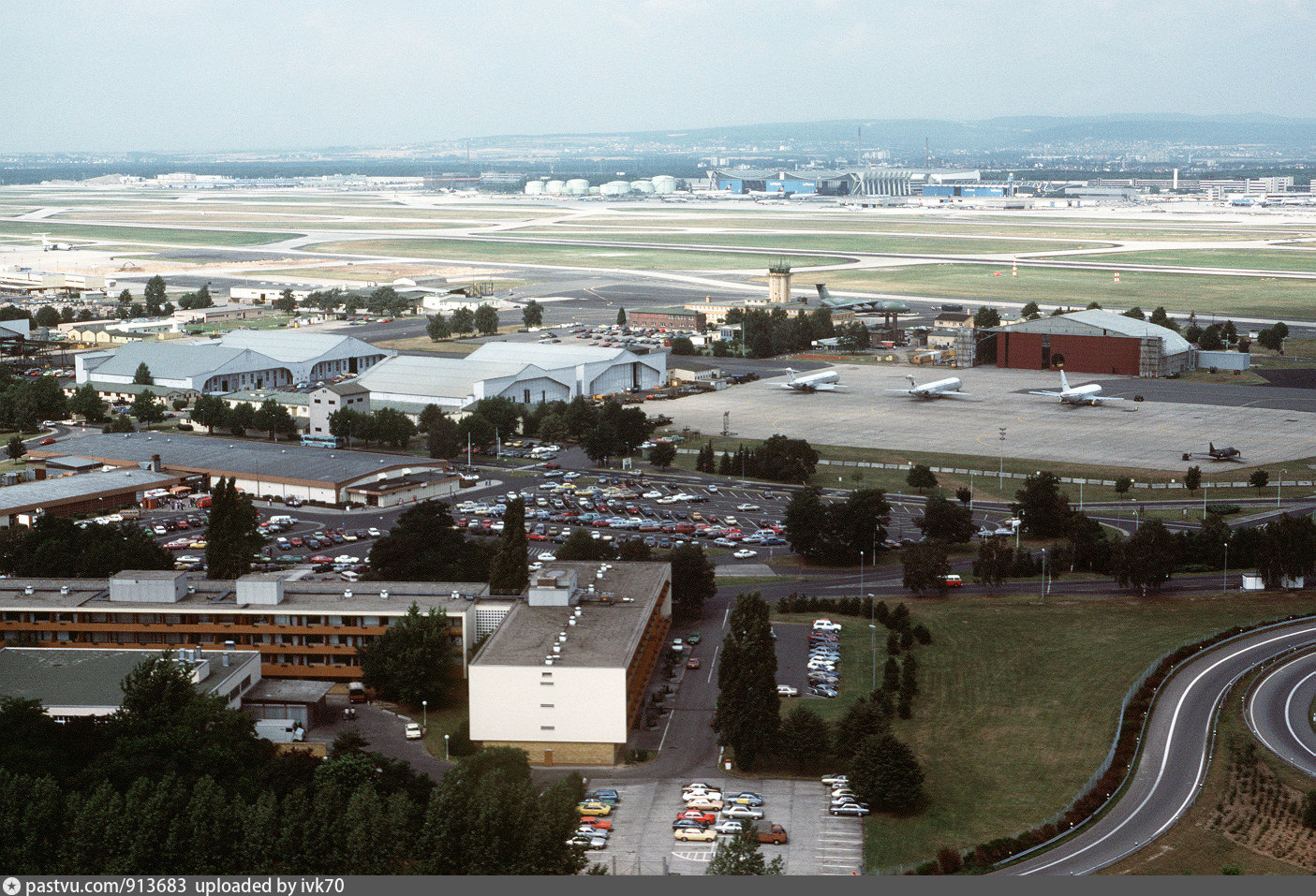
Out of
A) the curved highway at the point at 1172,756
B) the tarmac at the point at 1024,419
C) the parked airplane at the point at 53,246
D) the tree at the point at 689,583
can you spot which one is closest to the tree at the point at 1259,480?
the tarmac at the point at 1024,419

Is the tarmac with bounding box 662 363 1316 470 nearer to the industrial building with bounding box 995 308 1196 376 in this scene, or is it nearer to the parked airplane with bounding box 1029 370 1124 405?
the parked airplane with bounding box 1029 370 1124 405

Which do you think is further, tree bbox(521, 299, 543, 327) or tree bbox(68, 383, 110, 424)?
tree bbox(521, 299, 543, 327)

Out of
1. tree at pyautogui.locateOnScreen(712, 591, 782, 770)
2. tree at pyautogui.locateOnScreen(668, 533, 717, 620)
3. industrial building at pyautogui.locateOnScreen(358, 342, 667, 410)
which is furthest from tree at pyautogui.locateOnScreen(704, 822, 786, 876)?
industrial building at pyautogui.locateOnScreen(358, 342, 667, 410)

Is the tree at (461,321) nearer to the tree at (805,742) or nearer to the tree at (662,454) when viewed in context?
the tree at (662,454)

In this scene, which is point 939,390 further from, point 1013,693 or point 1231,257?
point 1231,257

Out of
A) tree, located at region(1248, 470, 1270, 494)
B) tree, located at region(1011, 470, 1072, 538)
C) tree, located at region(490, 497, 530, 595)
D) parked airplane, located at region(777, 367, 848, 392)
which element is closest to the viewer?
tree, located at region(490, 497, 530, 595)

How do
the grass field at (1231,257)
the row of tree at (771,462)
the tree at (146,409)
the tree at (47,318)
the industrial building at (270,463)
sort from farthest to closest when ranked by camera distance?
the grass field at (1231,257) < the tree at (47,318) < the tree at (146,409) < the row of tree at (771,462) < the industrial building at (270,463)

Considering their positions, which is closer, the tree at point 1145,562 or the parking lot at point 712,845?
the parking lot at point 712,845
